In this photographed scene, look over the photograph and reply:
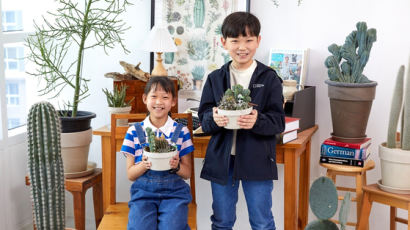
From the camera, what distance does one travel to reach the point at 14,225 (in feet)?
8.71

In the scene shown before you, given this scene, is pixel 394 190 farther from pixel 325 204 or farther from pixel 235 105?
pixel 325 204

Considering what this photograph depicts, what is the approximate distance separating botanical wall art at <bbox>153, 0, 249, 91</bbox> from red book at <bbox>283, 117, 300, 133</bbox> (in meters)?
0.62

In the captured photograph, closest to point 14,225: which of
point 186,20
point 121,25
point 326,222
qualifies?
point 121,25

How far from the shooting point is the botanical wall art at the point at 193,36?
9.04 feet

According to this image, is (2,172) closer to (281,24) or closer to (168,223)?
(168,223)

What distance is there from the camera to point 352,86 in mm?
2309

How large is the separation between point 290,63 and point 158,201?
3.66ft

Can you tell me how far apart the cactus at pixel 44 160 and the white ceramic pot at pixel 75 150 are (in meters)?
0.52

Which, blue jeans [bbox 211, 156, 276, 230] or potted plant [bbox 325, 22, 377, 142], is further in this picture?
potted plant [bbox 325, 22, 377, 142]

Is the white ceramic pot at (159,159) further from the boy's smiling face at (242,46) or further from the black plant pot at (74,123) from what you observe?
the black plant pot at (74,123)

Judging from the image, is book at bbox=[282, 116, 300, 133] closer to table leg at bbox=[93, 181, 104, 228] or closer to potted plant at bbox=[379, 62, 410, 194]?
potted plant at bbox=[379, 62, 410, 194]

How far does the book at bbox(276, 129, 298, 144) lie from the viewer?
2234 millimetres

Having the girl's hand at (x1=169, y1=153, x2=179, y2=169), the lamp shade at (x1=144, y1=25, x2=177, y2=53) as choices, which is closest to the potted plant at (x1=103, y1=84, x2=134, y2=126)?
the lamp shade at (x1=144, y1=25, x2=177, y2=53)

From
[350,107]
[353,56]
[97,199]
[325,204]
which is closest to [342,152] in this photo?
[350,107]
